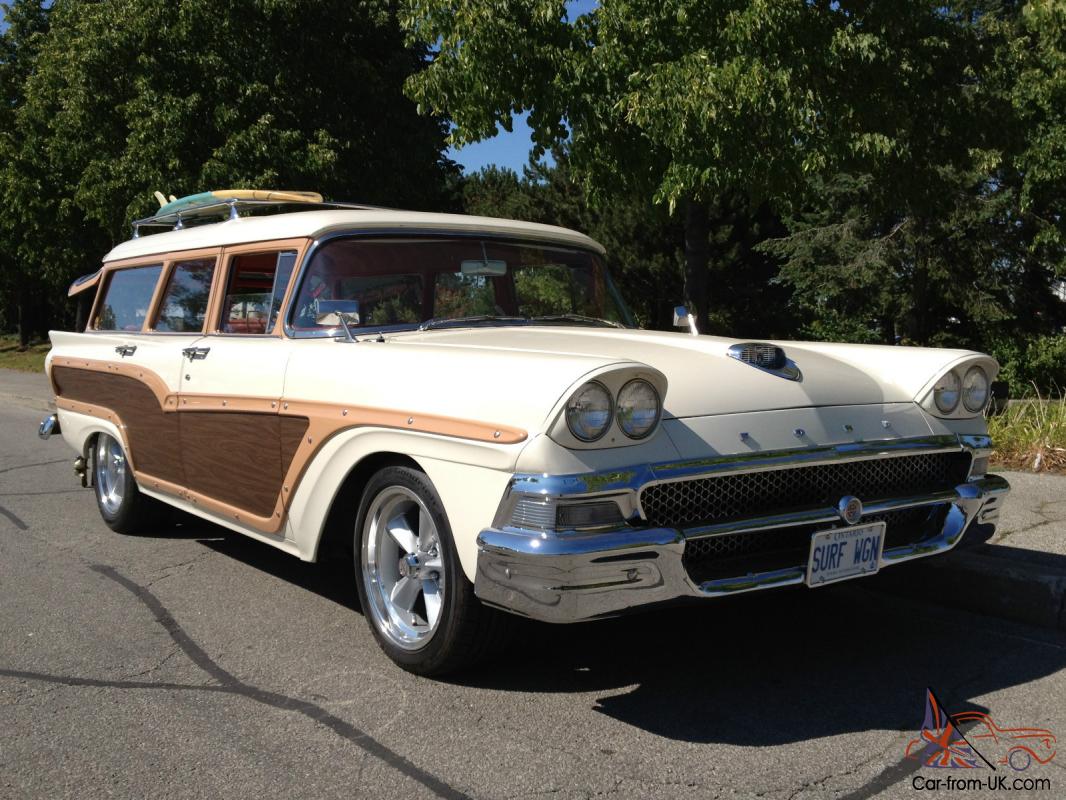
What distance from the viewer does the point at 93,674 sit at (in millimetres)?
3730

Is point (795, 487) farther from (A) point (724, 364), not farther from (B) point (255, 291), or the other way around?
(B) point (255, 291)

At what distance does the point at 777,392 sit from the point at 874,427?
1.41ft

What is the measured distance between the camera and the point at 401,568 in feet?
12.2

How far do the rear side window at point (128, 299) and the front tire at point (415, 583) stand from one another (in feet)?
8.97

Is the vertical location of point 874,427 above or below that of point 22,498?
above

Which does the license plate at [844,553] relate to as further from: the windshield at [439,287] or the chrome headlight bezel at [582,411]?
the windshield at [439,287]

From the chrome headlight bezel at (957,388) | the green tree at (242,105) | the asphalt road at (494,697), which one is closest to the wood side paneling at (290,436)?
the asphalt road at (494,697)

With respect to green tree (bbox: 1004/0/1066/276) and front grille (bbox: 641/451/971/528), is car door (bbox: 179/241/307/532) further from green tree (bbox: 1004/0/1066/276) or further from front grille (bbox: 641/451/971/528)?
green tree (bbox: 1004/0/1066/276)

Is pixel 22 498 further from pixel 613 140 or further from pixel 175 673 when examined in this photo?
pixel 613 140

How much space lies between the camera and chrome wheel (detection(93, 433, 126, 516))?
20.2ft

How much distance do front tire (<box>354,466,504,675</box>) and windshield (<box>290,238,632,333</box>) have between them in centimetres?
97

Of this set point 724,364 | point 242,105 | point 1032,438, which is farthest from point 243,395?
point 242,105

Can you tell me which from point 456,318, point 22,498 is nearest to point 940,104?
point 456,318

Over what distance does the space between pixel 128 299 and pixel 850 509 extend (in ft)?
15.1
